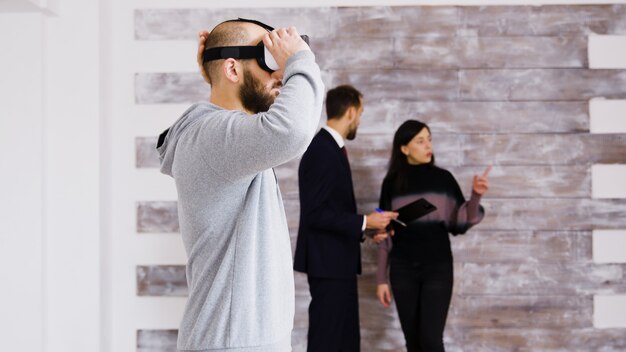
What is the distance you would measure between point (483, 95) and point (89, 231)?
6.99ft

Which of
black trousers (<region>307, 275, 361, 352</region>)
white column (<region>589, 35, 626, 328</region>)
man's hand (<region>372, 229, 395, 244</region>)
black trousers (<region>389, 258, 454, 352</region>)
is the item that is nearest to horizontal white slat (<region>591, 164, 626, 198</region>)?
white column (<region>589, 35, 626, 328</region>)

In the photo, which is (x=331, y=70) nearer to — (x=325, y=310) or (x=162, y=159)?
(x=325, y=310)

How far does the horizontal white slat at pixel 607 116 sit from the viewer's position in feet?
10.6

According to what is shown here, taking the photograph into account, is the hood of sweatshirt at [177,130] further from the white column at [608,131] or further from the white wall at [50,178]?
the white column at [608,131]

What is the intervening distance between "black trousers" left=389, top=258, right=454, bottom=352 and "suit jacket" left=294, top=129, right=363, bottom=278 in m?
0.24

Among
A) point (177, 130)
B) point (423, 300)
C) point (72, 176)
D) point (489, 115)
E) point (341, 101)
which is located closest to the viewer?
point (177, 130)

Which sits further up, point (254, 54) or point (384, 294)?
point (254, 54)

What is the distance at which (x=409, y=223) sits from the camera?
291cm

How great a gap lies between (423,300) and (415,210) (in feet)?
1.37

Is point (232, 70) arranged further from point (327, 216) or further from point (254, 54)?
point (327, 216)

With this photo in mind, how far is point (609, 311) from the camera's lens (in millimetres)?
3211

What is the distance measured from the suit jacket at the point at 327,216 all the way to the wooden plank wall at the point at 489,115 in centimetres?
41

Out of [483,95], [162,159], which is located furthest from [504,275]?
[162,159]

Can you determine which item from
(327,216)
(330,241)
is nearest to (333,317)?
(330,241)
